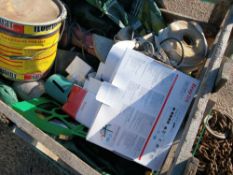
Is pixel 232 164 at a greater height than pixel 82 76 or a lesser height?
lesser

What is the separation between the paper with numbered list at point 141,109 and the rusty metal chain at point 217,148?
2.03 ft

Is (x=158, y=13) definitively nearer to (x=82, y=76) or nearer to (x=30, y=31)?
(x=82, y=76)

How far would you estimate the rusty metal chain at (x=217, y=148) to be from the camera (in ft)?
8.82

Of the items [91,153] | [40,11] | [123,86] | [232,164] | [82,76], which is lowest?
[232,164]

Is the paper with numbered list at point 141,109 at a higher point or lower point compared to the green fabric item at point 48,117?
higher

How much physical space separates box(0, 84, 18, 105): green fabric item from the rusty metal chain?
115cm

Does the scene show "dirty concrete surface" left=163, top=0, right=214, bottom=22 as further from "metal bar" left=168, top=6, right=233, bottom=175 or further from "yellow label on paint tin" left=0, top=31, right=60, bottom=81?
"yellow label on paint tin" left=0, top=31, right=60, bottom=81

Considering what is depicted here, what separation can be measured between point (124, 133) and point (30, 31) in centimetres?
66

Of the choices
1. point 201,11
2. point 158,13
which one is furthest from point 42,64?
point 201,11

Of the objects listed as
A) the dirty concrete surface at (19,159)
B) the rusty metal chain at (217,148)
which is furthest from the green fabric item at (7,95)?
the rusty metal chain at (217,148)

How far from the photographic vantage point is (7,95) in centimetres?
227

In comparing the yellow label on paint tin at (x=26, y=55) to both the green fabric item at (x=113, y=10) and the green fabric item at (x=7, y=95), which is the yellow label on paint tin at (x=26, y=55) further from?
the green fabric item at (x=113, y=10)

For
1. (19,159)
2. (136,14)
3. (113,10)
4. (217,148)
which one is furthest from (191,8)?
(19,159)

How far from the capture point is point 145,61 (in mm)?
2164
